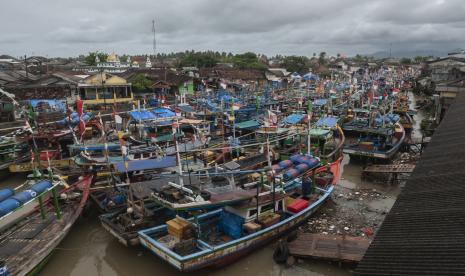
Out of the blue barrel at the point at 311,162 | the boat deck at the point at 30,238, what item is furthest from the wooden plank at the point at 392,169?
the boat deck at the point at 30,238

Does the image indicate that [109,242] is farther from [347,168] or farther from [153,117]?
[347,168]

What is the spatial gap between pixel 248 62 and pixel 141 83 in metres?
45.3

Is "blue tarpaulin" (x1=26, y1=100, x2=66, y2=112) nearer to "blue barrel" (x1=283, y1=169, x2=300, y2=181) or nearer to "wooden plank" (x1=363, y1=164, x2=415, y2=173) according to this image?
"blue barrel" (x1=283, y1=169, x2=300, y2=181)

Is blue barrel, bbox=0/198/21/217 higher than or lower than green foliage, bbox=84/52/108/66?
lower

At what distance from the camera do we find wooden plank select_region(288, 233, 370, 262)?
43.8 feet

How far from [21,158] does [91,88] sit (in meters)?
21.2

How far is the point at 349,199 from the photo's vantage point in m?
20.2

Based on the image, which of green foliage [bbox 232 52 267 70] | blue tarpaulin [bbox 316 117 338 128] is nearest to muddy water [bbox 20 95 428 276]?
blue tarpaulin [bbox 316 117 338 128]

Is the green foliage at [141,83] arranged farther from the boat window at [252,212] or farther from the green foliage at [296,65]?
the green foliage at [296,65]

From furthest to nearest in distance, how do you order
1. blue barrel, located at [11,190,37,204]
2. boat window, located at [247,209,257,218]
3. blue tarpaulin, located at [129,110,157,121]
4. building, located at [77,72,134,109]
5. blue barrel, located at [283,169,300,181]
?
building, located at [77,72,134,109]
blue tarpaulin, located at [129,110,157,121]
blue barrel, located at [283,169,300,181]
boat window, located at [247,209,257,218]
blue barrel, located at [11,190,37,204]

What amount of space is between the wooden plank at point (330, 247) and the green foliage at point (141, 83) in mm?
41733

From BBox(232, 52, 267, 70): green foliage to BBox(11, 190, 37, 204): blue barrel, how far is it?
7127cm

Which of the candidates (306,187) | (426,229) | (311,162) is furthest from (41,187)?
(426,229)

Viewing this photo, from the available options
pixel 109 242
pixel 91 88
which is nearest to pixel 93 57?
pixel 91 88
